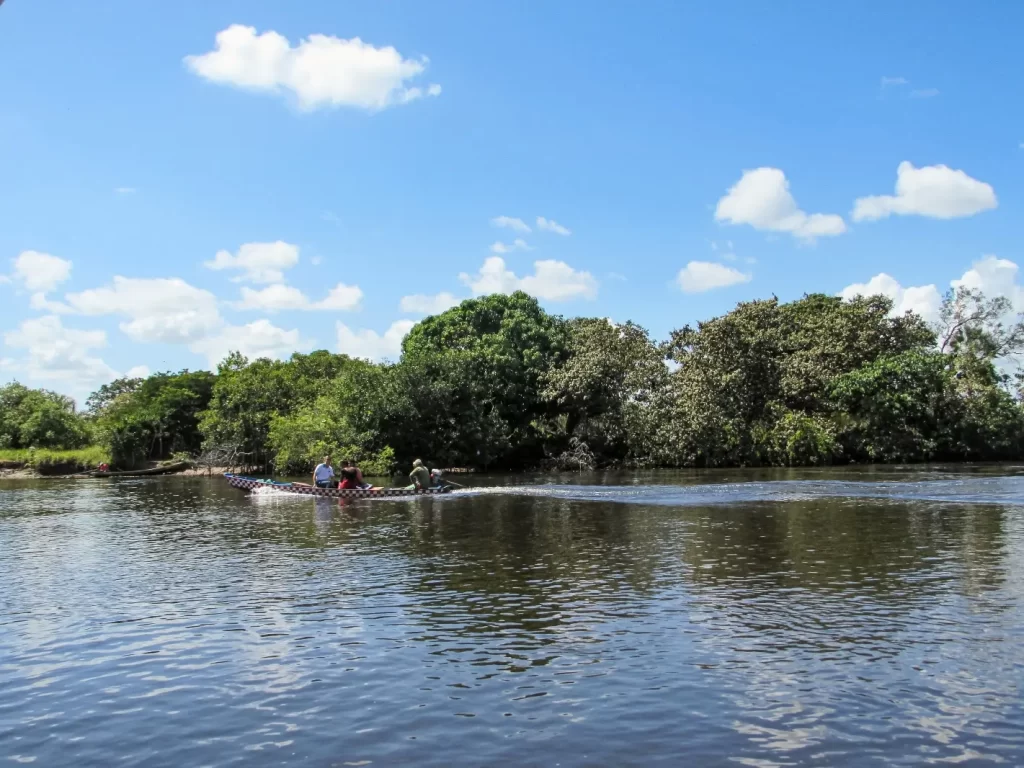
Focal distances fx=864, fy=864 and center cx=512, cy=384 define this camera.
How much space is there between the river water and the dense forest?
1390 inches

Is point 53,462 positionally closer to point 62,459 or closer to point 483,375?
point 62,459

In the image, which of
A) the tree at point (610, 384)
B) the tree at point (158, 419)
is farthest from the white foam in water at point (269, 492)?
the tree at point (158, 419)

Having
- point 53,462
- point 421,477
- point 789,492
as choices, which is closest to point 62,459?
point 53,462

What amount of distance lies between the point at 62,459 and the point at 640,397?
164 feet

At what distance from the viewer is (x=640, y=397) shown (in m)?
66.7

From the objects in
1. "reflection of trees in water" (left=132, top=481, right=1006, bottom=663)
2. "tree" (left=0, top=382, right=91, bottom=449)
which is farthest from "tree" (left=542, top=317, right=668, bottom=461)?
"tree" (left=0, top=382, right=91, bottom=449)

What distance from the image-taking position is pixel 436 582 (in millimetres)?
17750

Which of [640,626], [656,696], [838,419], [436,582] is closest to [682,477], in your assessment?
[838,419]

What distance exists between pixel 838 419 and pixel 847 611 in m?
49.5

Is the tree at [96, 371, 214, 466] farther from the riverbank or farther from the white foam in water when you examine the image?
the white foam in water

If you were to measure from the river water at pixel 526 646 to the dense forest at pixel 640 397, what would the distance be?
35.3 m

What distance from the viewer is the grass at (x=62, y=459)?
7444 cm

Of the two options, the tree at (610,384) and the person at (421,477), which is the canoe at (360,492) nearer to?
the person at (421,477)

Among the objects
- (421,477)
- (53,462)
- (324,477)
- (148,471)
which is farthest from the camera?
(53,462)
